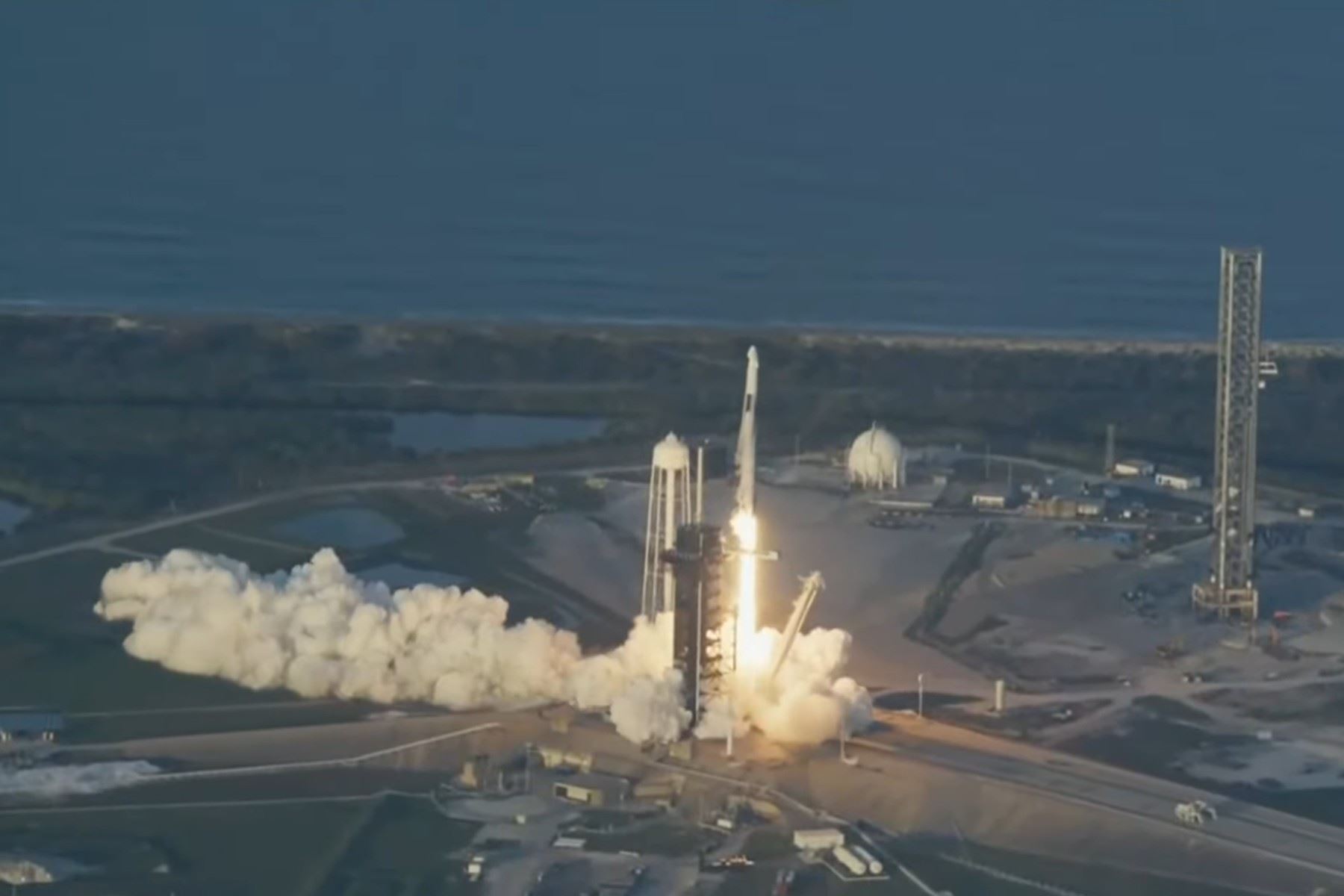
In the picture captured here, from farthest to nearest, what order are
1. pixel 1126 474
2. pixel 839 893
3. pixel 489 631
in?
pixel 1126 474 < pixel 489 631 < pixel 839 893

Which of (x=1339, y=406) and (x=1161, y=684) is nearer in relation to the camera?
(x=1161, y=684)

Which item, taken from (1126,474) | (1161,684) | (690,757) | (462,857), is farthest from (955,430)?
(462,857)

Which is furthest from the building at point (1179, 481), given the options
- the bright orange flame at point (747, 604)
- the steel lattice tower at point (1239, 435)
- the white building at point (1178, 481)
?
the bright orange flame at point (747, 604)

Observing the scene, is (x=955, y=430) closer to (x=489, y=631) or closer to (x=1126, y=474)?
(x=1126, y=474)

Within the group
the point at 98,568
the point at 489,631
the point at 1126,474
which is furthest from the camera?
the point at 1126,474

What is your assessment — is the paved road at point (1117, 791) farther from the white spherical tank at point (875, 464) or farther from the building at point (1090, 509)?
the white spherical tank at point (875, 464)

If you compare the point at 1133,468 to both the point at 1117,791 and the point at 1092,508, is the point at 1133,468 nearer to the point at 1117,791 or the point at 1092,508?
the point at 1092,508

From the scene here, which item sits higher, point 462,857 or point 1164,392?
point 1164,392
